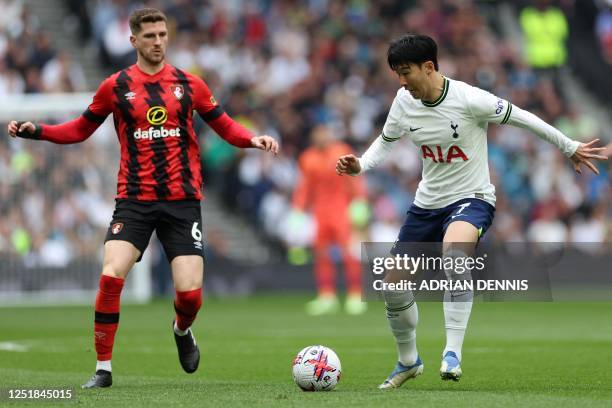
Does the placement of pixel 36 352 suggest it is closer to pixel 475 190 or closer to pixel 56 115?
pixel 475 190

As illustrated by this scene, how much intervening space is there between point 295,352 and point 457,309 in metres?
3.82

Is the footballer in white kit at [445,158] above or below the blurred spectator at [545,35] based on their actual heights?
below

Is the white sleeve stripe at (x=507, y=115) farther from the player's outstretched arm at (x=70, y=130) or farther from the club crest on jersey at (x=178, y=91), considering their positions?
the player's outstretched arm at (x=70, y=130)

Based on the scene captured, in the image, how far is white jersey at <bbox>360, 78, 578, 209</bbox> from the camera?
8586mm

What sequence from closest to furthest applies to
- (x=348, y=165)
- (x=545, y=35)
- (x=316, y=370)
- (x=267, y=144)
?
(x=316, y=370) → (x=348, y=165) → (x=267, y=144) → (x=545, y=35)

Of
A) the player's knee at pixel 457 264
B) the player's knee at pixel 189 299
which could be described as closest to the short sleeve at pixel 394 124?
the player's knee at pixel 457 264

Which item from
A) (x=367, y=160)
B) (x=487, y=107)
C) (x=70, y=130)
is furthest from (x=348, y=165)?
(x=70, y=130)

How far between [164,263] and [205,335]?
7.71m

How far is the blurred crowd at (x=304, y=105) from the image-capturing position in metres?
21.5

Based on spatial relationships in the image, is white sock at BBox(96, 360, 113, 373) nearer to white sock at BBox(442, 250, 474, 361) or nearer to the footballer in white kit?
the footballer in white kit

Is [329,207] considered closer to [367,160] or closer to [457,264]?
[367,160]

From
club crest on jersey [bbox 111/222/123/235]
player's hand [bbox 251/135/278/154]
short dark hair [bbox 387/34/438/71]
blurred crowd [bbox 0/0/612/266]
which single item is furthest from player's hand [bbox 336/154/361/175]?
blurred crowd [bbox 0/0/612/266]

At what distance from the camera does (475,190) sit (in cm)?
868

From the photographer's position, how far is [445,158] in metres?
8.70
